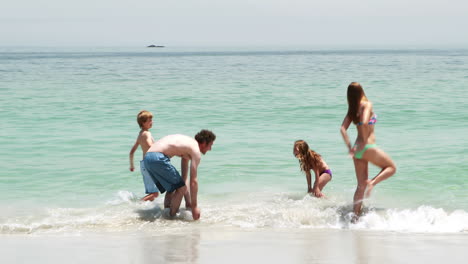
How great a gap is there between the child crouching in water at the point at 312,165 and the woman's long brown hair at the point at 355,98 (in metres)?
1.68

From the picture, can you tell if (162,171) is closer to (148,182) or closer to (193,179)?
(193,179)

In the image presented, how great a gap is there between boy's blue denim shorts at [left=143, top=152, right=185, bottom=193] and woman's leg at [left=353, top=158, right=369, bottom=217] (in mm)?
1984

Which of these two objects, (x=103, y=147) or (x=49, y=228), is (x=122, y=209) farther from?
(x=103, y=147)

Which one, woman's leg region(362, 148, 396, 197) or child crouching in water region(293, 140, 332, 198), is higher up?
woman's leg region(362, 148, 396, 197)

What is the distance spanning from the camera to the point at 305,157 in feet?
27.0

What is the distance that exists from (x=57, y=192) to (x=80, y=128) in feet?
20.9

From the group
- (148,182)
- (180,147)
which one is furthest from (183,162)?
(148,182)

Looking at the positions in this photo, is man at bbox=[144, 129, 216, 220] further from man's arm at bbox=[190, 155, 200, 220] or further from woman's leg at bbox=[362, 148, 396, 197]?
woman's leg at bbox=[362, 148, 396, 197]

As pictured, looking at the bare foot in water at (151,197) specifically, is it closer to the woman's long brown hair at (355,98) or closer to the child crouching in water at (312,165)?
the child crouching in water at (312,165)

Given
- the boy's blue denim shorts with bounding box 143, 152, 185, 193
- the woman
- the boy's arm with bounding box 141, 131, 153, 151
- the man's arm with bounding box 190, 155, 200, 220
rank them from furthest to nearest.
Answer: the boy's arm with bounding box 141, 131, 153, 151
the boy's blue denim shorts with bounding box 143, 152, 185, 193
the man's arm with bounding box 190, 155, 200, 220
the woman

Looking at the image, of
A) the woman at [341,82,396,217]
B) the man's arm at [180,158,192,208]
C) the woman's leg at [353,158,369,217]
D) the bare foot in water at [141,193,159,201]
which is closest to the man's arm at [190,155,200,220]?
the man's arm at [180,158,192,208]

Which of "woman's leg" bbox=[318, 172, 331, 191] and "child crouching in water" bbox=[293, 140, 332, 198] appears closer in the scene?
"child crouching in water" bbox=[293, 140, 332, 198]

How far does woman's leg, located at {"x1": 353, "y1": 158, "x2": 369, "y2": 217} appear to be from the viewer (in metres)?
6.71

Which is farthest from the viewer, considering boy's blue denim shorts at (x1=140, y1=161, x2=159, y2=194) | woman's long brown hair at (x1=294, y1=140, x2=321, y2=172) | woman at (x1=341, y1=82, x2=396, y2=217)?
woman's long brown hair at (x1=294, y1=140, x2=321, y2=172)
